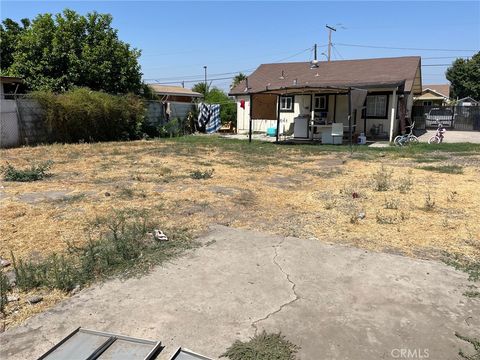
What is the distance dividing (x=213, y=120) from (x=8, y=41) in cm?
1146

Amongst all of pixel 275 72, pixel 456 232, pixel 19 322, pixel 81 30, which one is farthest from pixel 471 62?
pixel 19 322

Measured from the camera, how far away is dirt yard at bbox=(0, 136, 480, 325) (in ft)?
15.7

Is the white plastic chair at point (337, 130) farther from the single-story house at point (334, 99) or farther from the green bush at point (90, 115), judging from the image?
the green bush at point (90, 115)

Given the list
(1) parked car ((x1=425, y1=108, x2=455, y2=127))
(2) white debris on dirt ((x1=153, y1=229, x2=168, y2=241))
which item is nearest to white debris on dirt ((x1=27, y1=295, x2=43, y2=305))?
(2) white debris on dirt ((x1=153, y1=229, x2=168, y2=241))

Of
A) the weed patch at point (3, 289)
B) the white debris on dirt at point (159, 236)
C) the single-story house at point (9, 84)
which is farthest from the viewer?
the single-story house at point (9, 84)

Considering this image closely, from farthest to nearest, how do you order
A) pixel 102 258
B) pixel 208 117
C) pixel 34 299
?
pixel 208 117 → pixel 102 258 → pixel 34 299

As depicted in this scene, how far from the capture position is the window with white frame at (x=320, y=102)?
814 inches

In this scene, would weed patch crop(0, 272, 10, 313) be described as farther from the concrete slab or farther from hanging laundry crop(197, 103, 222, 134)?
hanging laundry crop(197, 103, 222, 134)

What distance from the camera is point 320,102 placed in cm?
2081

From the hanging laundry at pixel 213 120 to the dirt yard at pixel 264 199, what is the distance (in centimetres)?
1184

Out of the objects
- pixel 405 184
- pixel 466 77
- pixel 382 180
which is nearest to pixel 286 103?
pixel 382 180

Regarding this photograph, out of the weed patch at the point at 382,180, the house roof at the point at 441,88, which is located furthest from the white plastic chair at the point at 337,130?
the house roof at the point at 441,88

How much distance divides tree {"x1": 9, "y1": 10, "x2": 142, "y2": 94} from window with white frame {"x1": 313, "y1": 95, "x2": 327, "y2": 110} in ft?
30.9

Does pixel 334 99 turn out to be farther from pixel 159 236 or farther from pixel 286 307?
pixel 286 307
